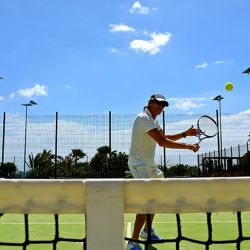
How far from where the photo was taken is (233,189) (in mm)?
1977

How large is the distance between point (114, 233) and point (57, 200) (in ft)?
0.93

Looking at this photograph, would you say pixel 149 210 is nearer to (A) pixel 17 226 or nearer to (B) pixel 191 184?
(B) pixel 191 184

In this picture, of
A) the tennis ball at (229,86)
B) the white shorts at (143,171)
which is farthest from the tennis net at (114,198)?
the tennis ball at (229,86)

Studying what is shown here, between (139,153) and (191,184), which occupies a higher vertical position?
(139,153)

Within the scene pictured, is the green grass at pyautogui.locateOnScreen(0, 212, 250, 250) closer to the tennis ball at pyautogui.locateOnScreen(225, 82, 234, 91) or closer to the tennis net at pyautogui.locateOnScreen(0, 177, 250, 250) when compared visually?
the tennis net at pyautogui.locateOnScreen(0, 177, 250, 250)

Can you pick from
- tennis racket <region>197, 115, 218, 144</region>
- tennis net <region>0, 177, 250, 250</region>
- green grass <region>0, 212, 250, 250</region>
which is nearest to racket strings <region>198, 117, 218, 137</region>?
tennis racket <region>197, 115, 218, 144</region>

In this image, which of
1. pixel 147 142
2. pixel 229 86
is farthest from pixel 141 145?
pixel 229 86

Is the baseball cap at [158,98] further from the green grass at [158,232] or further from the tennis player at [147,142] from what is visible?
the green grass at [158,232]

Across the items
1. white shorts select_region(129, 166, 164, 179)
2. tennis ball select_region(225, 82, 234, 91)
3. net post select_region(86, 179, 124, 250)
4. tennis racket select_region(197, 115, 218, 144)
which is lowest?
net post select_region(86, 179, 124, 250)

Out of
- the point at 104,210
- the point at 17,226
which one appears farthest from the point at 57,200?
the point at 17,226

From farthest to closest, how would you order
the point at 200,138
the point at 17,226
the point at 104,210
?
the point at 17,226
the point at 200,138
the point at 104,210

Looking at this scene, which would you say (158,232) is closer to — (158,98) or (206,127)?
(206,127)

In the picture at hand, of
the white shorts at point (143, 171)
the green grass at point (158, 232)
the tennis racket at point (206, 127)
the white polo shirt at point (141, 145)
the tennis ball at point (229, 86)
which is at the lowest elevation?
the green grass at point (158, 232)

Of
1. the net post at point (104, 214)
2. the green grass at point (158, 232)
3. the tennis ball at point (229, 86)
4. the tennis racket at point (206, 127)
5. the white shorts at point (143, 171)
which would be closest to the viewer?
the net post at point (104, 214)
